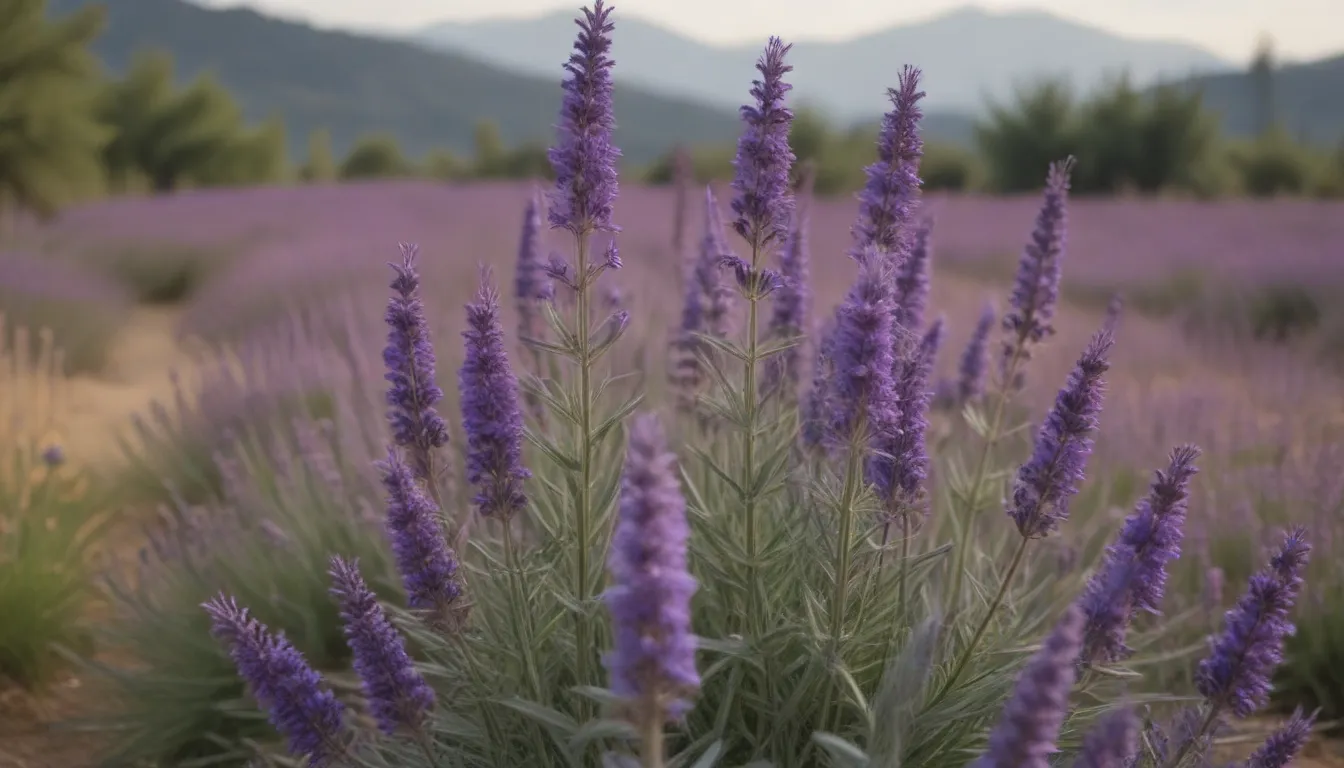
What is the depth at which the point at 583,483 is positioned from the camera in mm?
1632

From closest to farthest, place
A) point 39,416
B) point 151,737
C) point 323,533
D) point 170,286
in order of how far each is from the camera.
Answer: point 151,737 < point 323,533 < point 39,416 < point 170,286

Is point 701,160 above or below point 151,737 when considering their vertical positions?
above

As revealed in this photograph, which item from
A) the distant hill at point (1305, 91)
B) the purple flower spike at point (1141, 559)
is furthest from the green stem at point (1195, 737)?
the distant hill at point (1305, 91)

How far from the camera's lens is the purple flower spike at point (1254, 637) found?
4.71 ft

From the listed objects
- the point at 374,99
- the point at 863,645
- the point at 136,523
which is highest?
the point at 374,99

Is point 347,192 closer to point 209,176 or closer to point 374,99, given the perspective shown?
point 209,176

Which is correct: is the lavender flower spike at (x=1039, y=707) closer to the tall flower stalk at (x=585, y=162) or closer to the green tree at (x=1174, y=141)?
the tall flower stalk at (x=585, y=162)

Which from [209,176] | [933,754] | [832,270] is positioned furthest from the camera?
[209,176]

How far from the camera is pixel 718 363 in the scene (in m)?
2.20

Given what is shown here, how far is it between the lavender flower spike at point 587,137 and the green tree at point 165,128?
24.0 m

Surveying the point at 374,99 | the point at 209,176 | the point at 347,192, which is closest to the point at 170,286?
the point at 347,192

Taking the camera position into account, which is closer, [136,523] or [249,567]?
[249,567]

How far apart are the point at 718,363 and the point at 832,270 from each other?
263 inches

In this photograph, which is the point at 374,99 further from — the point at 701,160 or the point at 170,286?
the point at 170,286
